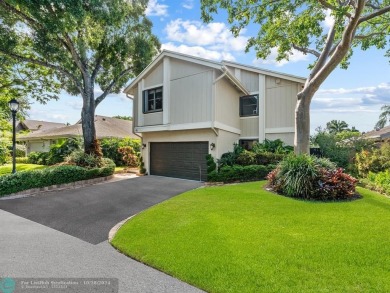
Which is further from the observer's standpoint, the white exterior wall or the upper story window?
the white exterior wall

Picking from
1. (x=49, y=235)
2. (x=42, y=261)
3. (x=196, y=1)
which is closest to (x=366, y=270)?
(x=42, y=261)

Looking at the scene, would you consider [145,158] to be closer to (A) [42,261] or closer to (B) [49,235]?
(B) [49,235]

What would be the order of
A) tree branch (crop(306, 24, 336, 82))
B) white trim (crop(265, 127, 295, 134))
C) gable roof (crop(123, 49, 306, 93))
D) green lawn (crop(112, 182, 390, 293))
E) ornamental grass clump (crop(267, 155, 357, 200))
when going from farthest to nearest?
white trim (crop(265, 127, 295, 134))
gable roof (crop(123, 49, 306, 93))
tree branch (crop(306, 24, 336, 82))
ornamental grass clump (crop(267, 155, 357, 200))
green lawn (crop(112, 182, 390, 293))

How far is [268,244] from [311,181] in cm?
482

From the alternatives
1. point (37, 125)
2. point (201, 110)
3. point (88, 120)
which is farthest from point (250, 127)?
point (37, 125)

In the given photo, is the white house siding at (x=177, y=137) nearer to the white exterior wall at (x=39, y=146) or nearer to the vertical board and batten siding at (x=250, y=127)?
the vertical board and batten siding at (x=250, y=127)

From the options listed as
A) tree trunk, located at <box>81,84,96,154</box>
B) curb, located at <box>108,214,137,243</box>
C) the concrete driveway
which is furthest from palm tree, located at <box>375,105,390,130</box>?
curb, located at <box>108,214,137,243</box>

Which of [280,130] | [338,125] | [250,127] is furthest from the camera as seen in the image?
[338,125]

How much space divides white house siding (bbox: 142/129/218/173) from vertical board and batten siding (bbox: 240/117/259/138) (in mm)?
3191

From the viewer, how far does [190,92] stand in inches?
524

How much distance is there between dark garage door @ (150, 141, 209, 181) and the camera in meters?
13.5

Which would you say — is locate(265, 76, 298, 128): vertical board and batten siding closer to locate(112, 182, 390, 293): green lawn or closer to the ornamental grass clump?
the ornamental grass clump

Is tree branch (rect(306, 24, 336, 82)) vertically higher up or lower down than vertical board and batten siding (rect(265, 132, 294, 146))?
higher up

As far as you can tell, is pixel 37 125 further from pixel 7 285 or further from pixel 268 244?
pixel 268 244
